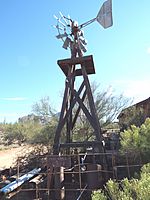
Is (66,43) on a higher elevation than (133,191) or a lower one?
higher

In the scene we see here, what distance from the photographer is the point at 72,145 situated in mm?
8125

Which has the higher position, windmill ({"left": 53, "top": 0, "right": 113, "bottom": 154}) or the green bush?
windmill ({"left": 53, "top": 0, "right": 113, "bottom": 154})

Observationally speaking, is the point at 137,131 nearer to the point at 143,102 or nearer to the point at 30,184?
the point at 30,184

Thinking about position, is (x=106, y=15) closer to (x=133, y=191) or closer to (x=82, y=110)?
(x=82, y=110)

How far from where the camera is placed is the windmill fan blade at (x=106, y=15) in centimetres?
848

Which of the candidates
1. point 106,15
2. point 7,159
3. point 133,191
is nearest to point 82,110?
point 106,15

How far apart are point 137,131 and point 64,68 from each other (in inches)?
194

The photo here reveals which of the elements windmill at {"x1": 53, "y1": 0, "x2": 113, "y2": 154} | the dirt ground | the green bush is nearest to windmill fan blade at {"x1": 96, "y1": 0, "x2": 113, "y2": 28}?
windmill at {"x1": 53, "y1": 0, "x2": 113, "y2": 154}

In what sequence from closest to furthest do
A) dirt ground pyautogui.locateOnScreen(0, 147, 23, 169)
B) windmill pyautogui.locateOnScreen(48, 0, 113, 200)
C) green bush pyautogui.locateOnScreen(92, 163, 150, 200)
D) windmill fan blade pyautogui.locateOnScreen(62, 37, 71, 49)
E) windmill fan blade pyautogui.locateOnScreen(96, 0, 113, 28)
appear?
green bush pyautogui.locateOnScreen(92, 163, 150, 200) < windmill pyautogui.locateOnScreen(48, 0, 113, 200) < windmill fan blade pyautogui.locateOnScreen(96, 0, 113, 28) < windmill fan blade pyautogui.locateOnScreen(62, 37, 71, 49) < dirt ground pyautogui.locateOnScreen(0, 147, 23, 169)

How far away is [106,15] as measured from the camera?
8695 millimetres

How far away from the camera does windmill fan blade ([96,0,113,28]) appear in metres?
8.48

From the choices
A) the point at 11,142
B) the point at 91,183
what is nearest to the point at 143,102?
the point at 91,183

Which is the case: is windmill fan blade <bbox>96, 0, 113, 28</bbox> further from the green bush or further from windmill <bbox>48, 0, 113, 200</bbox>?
the green bush

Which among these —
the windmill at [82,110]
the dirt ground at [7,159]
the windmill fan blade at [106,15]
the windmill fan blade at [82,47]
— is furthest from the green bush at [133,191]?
the dirt ground at [7,159]
